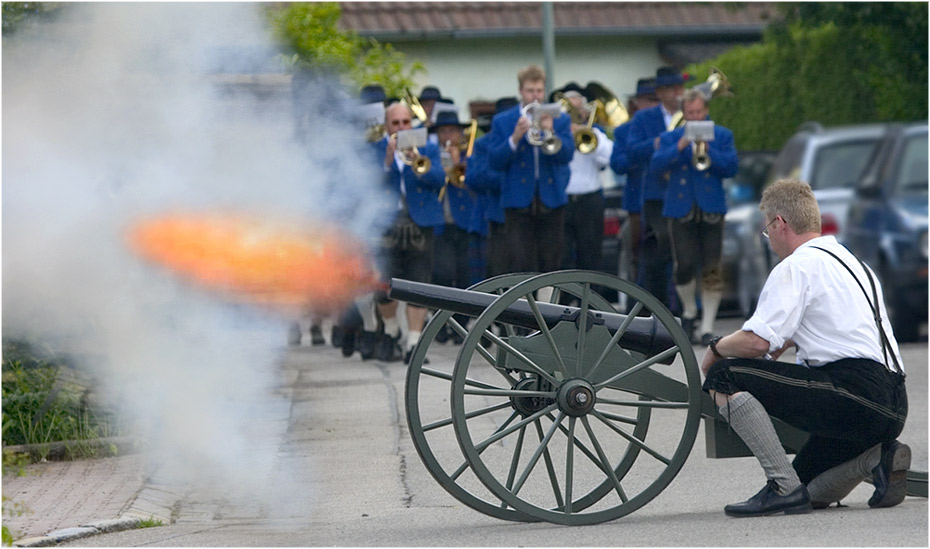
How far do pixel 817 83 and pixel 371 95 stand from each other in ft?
29.5

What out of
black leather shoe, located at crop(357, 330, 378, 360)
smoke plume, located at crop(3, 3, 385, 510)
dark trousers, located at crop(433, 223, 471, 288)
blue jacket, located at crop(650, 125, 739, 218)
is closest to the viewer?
smoke plume, located at crop(3, 3, 385, 510)

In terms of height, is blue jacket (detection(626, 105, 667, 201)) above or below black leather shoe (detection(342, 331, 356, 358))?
above

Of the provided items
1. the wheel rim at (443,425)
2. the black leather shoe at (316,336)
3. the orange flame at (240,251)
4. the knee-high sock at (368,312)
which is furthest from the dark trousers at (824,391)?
the black leather shoe at (316,336)

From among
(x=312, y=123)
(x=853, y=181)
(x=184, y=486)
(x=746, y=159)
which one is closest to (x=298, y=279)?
(x=312, y=123)

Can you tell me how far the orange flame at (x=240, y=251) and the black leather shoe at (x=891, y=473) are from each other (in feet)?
12.0

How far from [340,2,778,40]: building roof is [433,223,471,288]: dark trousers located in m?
12.4

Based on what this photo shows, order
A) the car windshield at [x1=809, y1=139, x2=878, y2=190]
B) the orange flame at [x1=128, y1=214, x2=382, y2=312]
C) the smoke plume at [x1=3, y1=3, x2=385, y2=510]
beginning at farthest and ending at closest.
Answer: the car windshield at [x1=809, y1=139, x2=878, y2=190] → the orange flame at [x1=128, y1=214, x2=382, y2=312] → the smoke plume at [x1=3, y1=3, x2=385, y2=510]

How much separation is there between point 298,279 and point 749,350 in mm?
3831

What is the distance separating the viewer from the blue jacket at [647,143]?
12906 millimetres

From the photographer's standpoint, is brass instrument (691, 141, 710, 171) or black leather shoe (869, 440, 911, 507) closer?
black leather shoe (869, 440, 911, 507)

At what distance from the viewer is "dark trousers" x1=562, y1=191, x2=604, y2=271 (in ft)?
43.3

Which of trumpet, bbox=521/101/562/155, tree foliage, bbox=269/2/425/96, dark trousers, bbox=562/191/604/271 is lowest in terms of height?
dark trousers, bbox=562/191/604/271

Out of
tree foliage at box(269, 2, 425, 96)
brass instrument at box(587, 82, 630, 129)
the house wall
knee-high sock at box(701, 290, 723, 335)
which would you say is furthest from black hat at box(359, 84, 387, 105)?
the house wall

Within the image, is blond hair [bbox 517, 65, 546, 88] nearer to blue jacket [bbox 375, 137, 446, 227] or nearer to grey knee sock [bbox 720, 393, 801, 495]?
blue jacket [bbox 375, 137, 446, 227]
